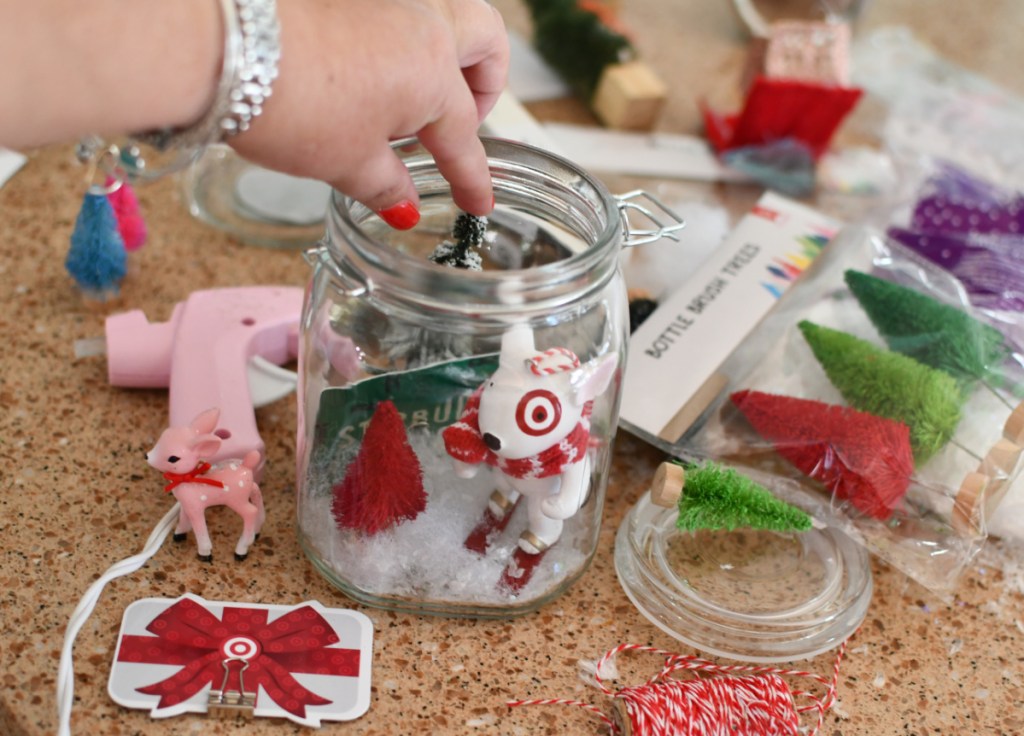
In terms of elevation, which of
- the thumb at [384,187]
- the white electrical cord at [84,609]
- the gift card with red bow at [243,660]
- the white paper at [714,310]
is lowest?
the white electrical cord at [84,609]

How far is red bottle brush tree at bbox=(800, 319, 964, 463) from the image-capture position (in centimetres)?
63

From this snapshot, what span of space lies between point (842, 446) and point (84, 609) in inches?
17.4

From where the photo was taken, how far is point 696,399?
67 cm

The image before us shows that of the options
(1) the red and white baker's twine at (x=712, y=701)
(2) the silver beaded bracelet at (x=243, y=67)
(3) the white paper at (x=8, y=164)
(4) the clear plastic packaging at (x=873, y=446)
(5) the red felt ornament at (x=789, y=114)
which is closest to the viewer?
(2) the silver beaded bracelet at (x=243, y=67)

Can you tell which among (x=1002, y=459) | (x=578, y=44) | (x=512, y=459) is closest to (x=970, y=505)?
(x=1002, y=459)

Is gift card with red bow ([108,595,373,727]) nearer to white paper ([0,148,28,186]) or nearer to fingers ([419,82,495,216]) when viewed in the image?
fingers ([419,82,495,216])

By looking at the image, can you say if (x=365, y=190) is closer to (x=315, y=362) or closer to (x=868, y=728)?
(x=315, y=362)

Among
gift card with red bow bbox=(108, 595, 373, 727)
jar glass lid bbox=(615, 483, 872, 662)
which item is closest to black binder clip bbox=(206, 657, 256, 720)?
gift card with red bow bbox=(108, 595, 373, 727)

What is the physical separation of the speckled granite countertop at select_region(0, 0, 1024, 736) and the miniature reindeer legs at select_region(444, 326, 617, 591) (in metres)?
0.09

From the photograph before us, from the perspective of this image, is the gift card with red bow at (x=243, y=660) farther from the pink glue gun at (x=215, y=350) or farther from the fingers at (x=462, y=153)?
the fingers at (x=462, y=153)

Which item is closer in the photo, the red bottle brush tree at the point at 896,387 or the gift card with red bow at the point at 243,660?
the gift card with red bow at the point at 243,660

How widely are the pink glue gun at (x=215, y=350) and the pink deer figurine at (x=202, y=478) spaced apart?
4cm

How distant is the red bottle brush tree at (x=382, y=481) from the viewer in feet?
1.73

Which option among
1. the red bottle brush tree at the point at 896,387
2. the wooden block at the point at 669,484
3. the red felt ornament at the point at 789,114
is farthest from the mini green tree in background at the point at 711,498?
the red felt ornament at the point at 789,114
